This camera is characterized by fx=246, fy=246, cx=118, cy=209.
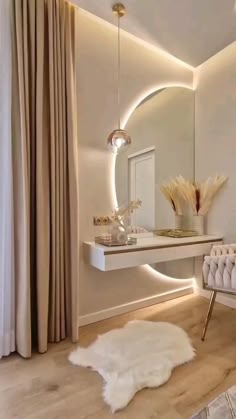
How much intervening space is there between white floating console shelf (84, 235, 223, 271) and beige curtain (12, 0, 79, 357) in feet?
0.71

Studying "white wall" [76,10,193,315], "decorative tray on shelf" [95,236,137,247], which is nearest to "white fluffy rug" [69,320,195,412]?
"white wall" [76,10,193,315]

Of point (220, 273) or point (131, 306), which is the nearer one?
point (220, 273)

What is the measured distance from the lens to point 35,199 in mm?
1733

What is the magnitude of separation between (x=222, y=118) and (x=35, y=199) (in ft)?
6.88

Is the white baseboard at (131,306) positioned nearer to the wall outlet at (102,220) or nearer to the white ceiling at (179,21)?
the wall outlet at (102,220)

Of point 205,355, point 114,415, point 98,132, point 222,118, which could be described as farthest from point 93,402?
point 222,118

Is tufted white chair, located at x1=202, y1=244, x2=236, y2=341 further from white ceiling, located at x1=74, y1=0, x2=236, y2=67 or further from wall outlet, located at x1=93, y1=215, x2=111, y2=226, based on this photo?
white ceiling, located at x1=74, y1=0, x2=236, y2=67

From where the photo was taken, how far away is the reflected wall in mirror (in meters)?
2.42

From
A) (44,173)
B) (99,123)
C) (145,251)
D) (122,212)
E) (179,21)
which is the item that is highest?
(179,21)

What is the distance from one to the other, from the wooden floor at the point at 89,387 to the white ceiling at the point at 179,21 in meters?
2.62

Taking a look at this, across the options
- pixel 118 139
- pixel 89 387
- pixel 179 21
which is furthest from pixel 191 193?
pixel 89 387

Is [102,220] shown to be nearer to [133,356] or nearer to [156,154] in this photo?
[156,154]

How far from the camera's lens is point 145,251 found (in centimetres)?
210

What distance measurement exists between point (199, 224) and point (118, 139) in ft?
4.31
